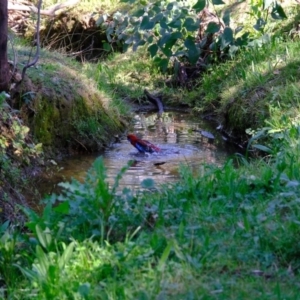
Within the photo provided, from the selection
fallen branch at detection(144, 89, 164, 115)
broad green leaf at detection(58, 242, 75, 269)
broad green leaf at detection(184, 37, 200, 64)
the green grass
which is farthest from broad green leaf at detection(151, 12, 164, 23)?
fallen branch at detection(144, 89, 164, 115)

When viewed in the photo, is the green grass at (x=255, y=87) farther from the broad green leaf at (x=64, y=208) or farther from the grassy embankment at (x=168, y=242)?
the broad green leaf at (x=64, y=208)

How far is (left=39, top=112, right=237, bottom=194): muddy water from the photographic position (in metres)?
6.76

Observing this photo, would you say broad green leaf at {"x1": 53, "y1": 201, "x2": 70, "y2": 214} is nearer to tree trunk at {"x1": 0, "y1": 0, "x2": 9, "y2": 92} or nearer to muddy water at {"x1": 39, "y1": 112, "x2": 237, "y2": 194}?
muddy water at {"x1": 39, "y1": 112, "x2": 237, "y2": 194}

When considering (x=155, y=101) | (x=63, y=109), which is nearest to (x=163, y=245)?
(x=63, y=109)

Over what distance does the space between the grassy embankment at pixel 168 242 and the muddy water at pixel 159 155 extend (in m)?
1.84

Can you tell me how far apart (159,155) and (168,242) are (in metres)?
4.45

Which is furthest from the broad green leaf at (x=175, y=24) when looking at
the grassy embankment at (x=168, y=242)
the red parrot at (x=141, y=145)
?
the red parrot at (x=141, y=145)

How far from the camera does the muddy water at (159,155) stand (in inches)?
266

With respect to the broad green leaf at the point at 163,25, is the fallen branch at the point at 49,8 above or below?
below

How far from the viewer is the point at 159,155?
7.76 meters

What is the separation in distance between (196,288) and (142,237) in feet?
1.75

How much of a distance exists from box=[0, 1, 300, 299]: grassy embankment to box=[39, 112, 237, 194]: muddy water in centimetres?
184

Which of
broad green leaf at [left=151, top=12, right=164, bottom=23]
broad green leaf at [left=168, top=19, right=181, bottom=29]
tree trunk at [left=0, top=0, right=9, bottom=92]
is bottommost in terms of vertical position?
tree trunk at [left=0, top=0, right=9, bottom=92]

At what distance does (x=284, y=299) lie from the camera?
9.39ft
